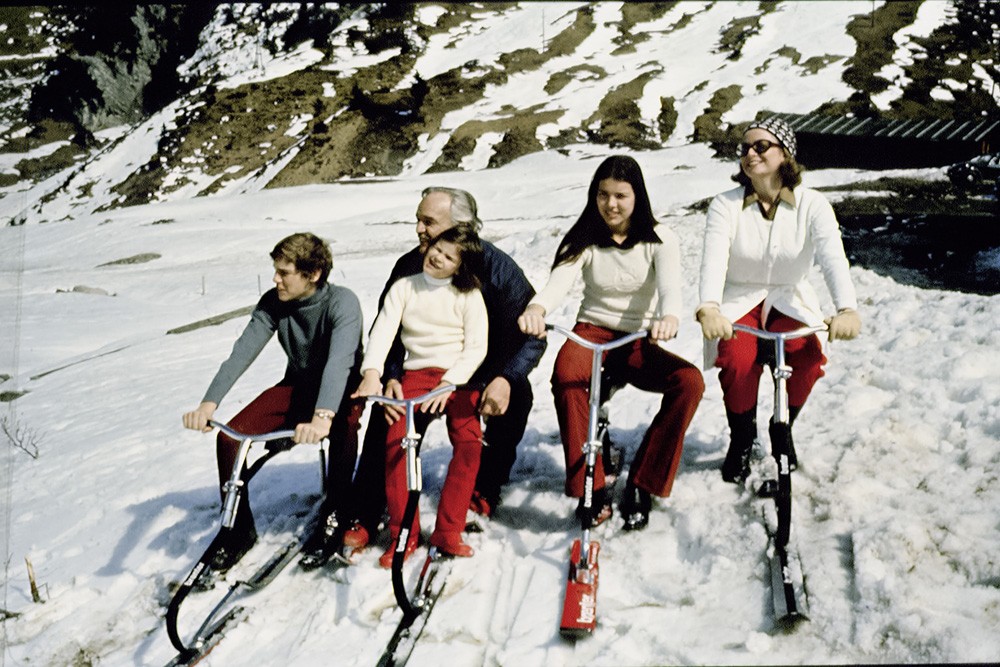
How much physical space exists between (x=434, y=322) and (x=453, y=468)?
0.93 metres

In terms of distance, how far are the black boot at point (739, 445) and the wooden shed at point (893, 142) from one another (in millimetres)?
33624

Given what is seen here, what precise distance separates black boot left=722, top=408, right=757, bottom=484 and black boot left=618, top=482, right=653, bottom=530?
2.05ft

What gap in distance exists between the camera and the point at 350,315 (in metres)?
4.82

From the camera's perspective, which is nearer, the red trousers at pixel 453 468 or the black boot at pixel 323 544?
the red trousers at pixel 453 468

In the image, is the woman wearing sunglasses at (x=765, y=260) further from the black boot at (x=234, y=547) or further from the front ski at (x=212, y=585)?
the black boot at (x=234, y=547)

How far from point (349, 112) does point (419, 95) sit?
17.1 feet

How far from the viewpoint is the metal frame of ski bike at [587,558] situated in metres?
3.79

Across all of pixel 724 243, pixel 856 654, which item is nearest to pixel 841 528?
pixel 856 654

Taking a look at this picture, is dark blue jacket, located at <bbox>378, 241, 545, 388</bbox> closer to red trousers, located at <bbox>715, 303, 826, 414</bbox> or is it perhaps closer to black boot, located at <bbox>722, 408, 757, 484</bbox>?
red trousers, located at <bbox>715, 303, 826, 414</bbox>

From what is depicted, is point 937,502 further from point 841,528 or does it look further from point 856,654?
point 856,654

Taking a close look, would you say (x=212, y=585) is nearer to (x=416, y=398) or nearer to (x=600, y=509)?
(x=416, y=398)

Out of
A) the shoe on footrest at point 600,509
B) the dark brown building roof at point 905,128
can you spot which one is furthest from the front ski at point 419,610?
the dark brown building roof at point 905,128

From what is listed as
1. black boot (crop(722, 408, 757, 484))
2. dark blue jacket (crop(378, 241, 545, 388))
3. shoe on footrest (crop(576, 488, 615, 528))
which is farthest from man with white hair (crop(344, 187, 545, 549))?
black boot (crop(722, 408, 757, 484))

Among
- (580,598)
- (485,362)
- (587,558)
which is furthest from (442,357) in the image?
(580,598)
